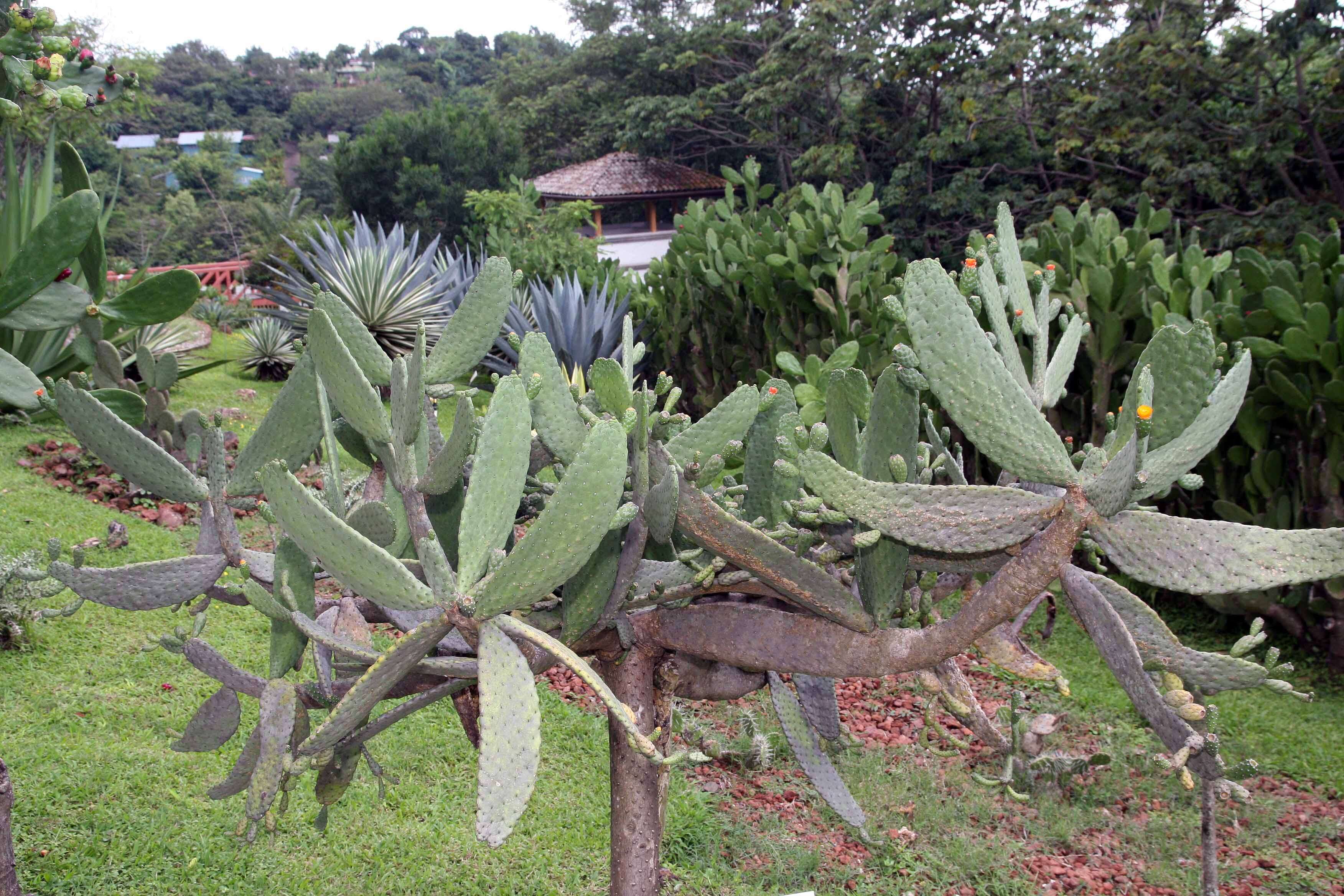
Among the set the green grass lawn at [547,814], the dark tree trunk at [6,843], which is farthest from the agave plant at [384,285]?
the dark tree trunk at [6,843]

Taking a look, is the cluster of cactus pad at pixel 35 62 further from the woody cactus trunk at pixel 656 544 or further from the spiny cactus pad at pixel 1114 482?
the spiny cactus pad at pixel 1114 482

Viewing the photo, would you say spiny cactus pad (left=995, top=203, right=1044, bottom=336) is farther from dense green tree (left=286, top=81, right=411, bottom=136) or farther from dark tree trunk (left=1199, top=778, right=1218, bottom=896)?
dense green tree (left=286, top=81, right=411, bottom=136)

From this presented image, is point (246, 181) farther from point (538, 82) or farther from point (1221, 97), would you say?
point (1221, 97)

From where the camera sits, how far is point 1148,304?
446cm

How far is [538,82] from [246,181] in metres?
16.5

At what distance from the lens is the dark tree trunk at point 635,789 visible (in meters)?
1.60

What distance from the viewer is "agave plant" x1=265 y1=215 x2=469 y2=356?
8.80 metres

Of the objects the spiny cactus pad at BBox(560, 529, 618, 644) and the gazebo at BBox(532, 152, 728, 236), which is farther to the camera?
the gazebo at BBox(532, 152, 728, 236)

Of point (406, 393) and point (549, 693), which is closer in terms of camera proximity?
point (406, 393)

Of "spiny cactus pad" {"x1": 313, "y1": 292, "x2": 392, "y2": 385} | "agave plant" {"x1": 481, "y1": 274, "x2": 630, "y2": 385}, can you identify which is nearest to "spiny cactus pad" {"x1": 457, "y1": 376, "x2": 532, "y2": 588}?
"spiny cactus pad" {"x1": 313, "y1": 292, "x2": 392, "y2": 385}

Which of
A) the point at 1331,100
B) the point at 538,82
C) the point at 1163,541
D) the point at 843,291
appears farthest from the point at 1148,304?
the point at 538,82

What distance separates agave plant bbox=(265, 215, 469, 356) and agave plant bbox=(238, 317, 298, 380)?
20.7 inches

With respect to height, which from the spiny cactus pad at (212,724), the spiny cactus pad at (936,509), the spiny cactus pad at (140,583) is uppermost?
the spiny cactus pad at (936,509)

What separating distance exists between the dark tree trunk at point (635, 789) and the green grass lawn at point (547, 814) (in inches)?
51.6
